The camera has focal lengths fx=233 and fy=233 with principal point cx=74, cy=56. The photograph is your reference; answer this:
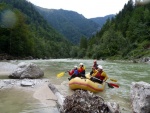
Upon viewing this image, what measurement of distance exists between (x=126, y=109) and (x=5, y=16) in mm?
48318

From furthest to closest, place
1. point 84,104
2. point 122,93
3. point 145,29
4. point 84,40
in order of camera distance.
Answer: point 84,40, point 145,29, point 122,93, point 84,104

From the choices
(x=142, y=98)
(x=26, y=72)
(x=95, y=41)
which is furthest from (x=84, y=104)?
(x=95, y=41)

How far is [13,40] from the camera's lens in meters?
50.7

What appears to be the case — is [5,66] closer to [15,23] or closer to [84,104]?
[84,104]

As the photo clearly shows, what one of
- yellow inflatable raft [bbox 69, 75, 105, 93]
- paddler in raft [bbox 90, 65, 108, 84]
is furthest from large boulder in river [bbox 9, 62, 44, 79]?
paddler in raft [bbox 90, 65, 108, 84]

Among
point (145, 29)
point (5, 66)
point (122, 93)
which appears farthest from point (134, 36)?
point (122, 93)

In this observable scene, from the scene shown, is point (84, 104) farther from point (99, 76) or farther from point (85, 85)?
point (99, 76)

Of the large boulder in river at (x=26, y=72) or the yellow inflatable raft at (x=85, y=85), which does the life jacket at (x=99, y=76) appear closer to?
the yellow inflatable raft at (x=85, y=85)

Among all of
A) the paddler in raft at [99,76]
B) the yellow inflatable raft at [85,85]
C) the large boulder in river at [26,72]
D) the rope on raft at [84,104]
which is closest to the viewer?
the rope on raft at [84,104]

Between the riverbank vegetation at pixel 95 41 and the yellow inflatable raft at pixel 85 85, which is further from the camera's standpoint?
the riverbank vegetation at pixel 95 41

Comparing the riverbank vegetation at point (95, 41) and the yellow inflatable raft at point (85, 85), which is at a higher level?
the riverbank vegetation at point (95, 41)

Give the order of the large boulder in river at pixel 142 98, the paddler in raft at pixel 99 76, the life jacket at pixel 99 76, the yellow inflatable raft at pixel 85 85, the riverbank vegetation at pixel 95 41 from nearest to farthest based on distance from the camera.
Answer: the large boulder in river at pixel 142 98
the yellow inflatable raft at pixel 85 85
the paddler in raft at pixel 99 76
the life jacket at pixel 99 76
the riverbank vegetation at pixel 95 41

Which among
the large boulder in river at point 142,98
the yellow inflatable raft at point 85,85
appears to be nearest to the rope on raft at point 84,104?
the large boulder in river at point 142,98

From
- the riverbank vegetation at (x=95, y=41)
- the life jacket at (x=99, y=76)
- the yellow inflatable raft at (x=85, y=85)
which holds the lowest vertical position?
the yellow inflatable raft at (x=85, y=85)
